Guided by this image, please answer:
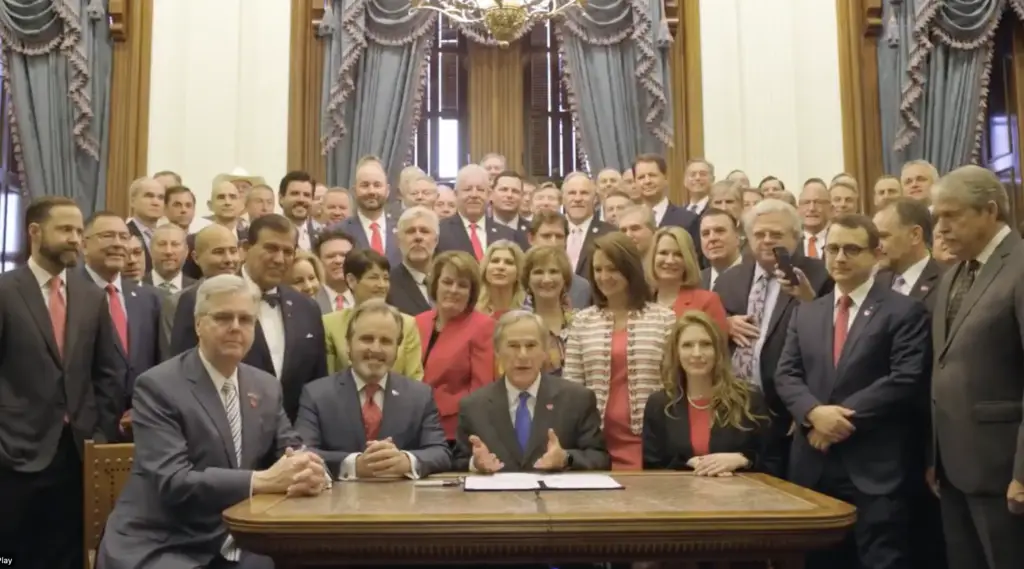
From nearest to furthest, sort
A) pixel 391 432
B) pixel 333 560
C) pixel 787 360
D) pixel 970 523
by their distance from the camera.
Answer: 1. pixel 333 560
2. pixel 970 523
3. pixel 391 432
4. pixel 787 360

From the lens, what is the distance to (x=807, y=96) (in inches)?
315

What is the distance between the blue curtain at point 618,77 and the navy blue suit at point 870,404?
410 cm

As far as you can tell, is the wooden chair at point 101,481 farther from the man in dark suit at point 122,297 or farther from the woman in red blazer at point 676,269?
the woman in red blazer at point 676,269

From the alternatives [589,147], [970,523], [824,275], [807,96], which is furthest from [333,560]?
[807,96]

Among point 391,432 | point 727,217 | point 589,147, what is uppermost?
point 589,147

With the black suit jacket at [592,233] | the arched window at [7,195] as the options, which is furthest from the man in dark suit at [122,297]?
the arched window at [7,195]

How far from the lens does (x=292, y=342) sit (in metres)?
3.97

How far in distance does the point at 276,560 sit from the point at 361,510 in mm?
245

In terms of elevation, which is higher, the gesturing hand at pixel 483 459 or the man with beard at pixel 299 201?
the man with beard at pixel 299 201

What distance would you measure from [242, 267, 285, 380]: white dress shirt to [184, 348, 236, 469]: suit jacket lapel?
0.87 meters

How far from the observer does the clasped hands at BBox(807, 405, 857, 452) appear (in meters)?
3.57

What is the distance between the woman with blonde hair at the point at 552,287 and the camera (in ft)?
14.0

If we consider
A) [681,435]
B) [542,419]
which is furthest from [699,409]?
[542,419]

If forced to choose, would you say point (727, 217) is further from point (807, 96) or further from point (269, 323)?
point (807, 96)
